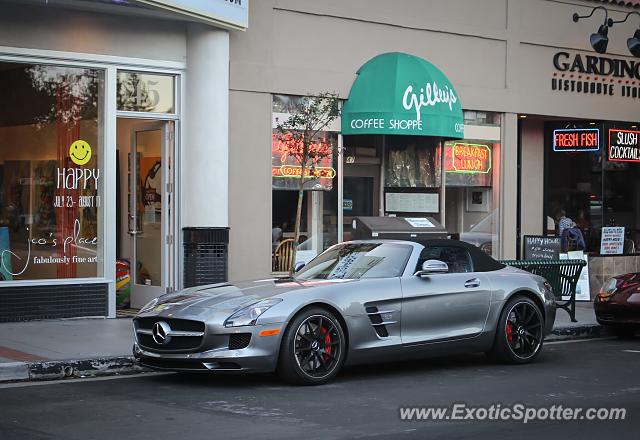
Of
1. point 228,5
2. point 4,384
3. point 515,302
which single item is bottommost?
point 4,384

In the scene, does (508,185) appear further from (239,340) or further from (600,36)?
(239,340)

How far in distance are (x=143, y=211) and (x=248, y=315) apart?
293 inches

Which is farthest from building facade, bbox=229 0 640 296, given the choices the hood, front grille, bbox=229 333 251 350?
front grille, bbox=229 333 251 350

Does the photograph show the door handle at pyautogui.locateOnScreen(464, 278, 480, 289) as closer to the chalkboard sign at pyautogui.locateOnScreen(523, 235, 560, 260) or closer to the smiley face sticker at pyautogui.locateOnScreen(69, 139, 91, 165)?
the smiley face sticker at pyautogui.locateOnScreen(69, 139, 91, 165)

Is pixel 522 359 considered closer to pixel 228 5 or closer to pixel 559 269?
pixel 559 269

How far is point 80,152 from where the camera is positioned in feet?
48.9

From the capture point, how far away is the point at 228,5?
15359mm

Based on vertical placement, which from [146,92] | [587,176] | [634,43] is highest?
[634,43]

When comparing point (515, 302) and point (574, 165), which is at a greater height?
point (574, 165)

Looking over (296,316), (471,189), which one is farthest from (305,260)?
(296,316)

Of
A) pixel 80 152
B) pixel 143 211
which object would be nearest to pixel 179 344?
pixel 80 152

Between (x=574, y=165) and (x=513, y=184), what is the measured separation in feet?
8.03

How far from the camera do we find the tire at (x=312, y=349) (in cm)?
959

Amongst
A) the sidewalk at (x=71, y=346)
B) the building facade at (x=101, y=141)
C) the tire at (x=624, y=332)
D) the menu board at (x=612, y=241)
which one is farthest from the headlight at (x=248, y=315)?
the menu board at (x=612, y=241)
